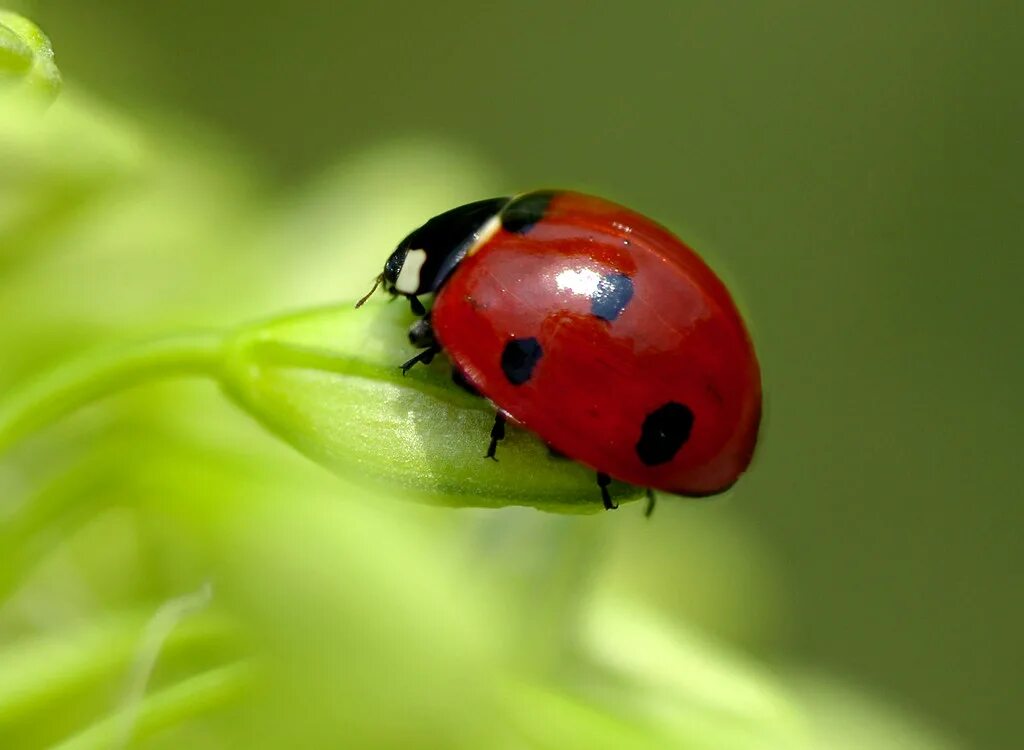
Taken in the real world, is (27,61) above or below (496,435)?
above

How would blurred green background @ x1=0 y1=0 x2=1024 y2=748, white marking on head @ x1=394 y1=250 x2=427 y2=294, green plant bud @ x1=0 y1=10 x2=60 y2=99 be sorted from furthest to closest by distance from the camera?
blurred green background @ x1=0 y1=0 x2=1024 y2=748 → white marking on head @ x1=394 y1=250 x2=427 y2=294 → green plant bud @ x1=0 y1=10 x2=60 y2=99

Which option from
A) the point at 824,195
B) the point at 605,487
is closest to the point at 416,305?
the point at 605,487

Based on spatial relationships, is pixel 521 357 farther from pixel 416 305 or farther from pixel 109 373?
pixel 109 373

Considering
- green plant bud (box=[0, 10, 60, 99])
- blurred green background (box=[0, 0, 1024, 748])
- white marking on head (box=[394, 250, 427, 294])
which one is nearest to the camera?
green plant bud (box=[0, 10, 60, 99])

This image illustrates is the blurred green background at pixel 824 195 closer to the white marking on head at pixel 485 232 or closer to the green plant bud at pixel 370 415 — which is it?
the white marking on head at pixel 485 232

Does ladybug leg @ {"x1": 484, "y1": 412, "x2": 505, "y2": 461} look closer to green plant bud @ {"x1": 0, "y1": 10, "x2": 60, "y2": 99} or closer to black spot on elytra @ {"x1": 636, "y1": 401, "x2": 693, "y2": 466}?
black spot on elytra @ {"x1": 636, "y1": 401, "x2": 693, "y2": 466}

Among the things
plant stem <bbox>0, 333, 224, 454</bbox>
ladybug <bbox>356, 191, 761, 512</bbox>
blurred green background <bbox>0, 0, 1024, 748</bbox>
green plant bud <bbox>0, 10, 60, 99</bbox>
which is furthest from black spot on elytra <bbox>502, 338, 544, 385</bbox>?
blurred green background <bbox>0, 0, 1024, 748</bbox>

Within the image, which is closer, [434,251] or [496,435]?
[496,435]

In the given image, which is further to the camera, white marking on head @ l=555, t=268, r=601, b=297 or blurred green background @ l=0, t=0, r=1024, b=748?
blurred green background @ l=0, t=0, r=1024, b=748
